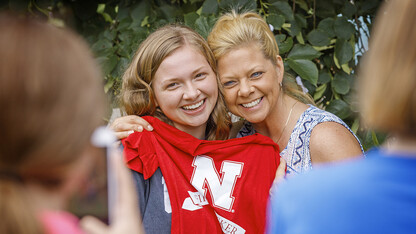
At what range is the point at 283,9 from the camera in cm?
227

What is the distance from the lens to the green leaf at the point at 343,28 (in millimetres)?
2273

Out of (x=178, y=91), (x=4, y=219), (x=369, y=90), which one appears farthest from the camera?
(x=178, y=91)

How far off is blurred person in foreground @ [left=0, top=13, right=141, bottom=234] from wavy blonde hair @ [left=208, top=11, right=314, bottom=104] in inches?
50.8

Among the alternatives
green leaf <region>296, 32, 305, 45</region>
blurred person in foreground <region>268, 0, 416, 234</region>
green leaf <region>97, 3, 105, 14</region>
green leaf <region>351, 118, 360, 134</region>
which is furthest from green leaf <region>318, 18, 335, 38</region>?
blurred person in foreground <region>268, 0, 416, 234</region>

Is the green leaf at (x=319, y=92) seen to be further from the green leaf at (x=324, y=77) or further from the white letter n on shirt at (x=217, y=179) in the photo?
the white letter n on shirt at (x=217, y=179)

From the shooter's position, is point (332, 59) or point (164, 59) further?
point (332, 59)

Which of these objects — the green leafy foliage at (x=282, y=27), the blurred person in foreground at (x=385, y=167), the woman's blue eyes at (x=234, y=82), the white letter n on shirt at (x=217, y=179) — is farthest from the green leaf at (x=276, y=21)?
the blurred person in foreground at (x=385, y=167)

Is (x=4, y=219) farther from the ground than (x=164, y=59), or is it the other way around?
(x=4, y=219)

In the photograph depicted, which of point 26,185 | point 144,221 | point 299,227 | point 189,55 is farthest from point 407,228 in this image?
point 189,55

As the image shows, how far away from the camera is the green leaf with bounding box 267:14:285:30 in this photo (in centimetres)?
223

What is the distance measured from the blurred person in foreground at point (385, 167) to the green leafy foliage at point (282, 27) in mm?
1469

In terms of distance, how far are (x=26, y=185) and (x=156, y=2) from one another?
193 cm

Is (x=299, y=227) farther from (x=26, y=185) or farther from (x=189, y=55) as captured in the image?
(x=189, y=55)

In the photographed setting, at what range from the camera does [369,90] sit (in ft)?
2.42
